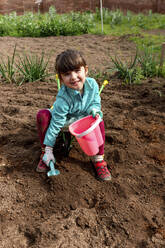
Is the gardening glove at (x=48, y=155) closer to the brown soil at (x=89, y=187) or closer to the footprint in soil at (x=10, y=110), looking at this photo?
the brown soil at (x=89, y=187)

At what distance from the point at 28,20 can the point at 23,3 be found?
9.26 feet

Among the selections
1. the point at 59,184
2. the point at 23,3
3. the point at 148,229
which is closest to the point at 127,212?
the point at 148,229

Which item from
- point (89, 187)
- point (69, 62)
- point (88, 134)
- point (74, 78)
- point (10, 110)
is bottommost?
point (89, 187)

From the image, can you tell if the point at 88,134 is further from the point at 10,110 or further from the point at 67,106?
the point at 10,110

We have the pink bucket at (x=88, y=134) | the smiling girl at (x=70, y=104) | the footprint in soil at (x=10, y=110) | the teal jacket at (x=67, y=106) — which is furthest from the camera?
the footprint in soil at (x=10, y=110)

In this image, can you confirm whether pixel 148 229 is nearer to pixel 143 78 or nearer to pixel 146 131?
pixel 146 131

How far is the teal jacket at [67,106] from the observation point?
1.91 m

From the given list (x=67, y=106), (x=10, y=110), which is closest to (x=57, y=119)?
(x=67, y=106)

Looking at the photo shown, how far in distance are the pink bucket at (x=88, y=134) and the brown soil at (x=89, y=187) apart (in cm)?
31

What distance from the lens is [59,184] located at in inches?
74.8

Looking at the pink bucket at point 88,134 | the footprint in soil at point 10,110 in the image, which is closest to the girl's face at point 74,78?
the pink bucket at point 88,134

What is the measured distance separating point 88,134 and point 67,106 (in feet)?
1.12

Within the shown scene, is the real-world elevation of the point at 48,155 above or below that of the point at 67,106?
below

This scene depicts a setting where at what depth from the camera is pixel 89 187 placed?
6.23 ft
